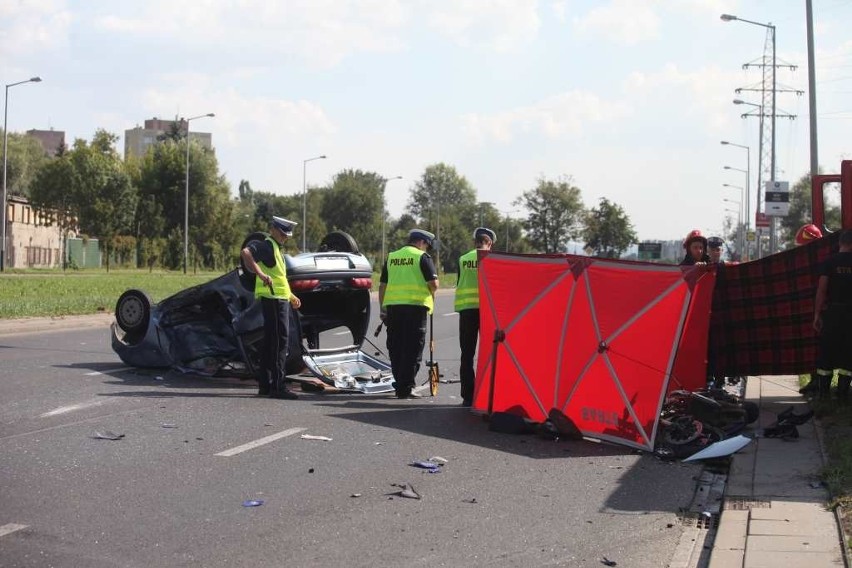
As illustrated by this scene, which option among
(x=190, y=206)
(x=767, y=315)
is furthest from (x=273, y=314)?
(x=190, y=206)

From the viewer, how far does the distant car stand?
1103cm

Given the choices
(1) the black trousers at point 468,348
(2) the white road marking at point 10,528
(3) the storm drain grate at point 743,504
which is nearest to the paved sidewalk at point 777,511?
(3) the storm drain grate at point 743,504

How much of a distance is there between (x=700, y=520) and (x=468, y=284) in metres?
4.56

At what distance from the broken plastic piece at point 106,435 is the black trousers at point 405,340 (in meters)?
3.35

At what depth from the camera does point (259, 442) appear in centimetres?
803

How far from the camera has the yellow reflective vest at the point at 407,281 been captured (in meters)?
10.6

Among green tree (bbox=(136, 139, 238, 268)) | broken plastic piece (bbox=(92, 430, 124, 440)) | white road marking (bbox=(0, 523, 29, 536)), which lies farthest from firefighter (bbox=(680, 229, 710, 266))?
green tree (bbox=(136, 139, 238, 268))

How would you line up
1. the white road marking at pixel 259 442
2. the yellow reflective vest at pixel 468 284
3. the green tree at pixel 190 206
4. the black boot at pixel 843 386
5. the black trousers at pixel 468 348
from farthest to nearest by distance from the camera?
1. the green tree at pixel 190 206
2. the black trousers at pixel 468 348
3. the yellow reflective vest at pixel 468 284
4. the black boot at pixel 843 386
5. the white road marking at pixel 259 442

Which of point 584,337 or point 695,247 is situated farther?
point 695,247

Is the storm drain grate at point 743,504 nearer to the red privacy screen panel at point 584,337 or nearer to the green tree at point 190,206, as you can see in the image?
the red privacy screen panel at point 584,337

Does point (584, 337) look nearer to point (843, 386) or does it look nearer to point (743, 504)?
point (743, 504)

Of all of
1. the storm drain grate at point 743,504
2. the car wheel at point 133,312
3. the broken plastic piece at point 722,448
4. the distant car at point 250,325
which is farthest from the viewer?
the car wheel at point 133,312

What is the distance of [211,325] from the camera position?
11.6 meters

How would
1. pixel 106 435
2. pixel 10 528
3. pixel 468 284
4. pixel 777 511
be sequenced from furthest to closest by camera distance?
pixel 468 284, pixel 106 435, pixel 777 511, pixel 10 528
